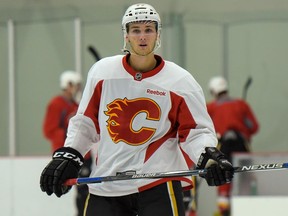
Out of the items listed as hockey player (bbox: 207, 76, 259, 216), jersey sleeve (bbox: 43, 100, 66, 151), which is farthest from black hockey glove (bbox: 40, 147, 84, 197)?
hockey player (bbox: 207, 76, 259, 216)

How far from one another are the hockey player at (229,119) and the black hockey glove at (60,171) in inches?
153

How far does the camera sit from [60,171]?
3.52 metres

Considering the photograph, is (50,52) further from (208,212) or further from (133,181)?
(133,181)

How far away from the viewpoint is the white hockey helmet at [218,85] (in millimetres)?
7438

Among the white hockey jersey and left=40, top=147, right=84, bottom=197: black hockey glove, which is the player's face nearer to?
the white hockey jersey

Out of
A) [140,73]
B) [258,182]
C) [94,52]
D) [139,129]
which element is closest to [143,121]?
[139,129]

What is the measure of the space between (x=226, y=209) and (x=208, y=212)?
1.24ft

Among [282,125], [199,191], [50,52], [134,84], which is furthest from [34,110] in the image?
[134,84]

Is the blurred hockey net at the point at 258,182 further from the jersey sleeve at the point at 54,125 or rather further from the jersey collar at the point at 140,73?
the jersey collar at the point at 140,73

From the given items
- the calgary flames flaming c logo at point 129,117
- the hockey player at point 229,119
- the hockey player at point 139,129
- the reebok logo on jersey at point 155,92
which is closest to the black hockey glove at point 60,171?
the hockey player at point 139,129

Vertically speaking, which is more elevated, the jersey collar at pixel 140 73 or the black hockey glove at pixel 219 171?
the jersey collar at pixel 140 73

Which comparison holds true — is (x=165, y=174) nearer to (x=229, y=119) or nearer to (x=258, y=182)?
(x=258, y=182)

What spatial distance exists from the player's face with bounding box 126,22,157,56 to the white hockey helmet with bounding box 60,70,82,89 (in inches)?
149

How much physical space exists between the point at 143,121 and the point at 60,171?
33 centimetres
